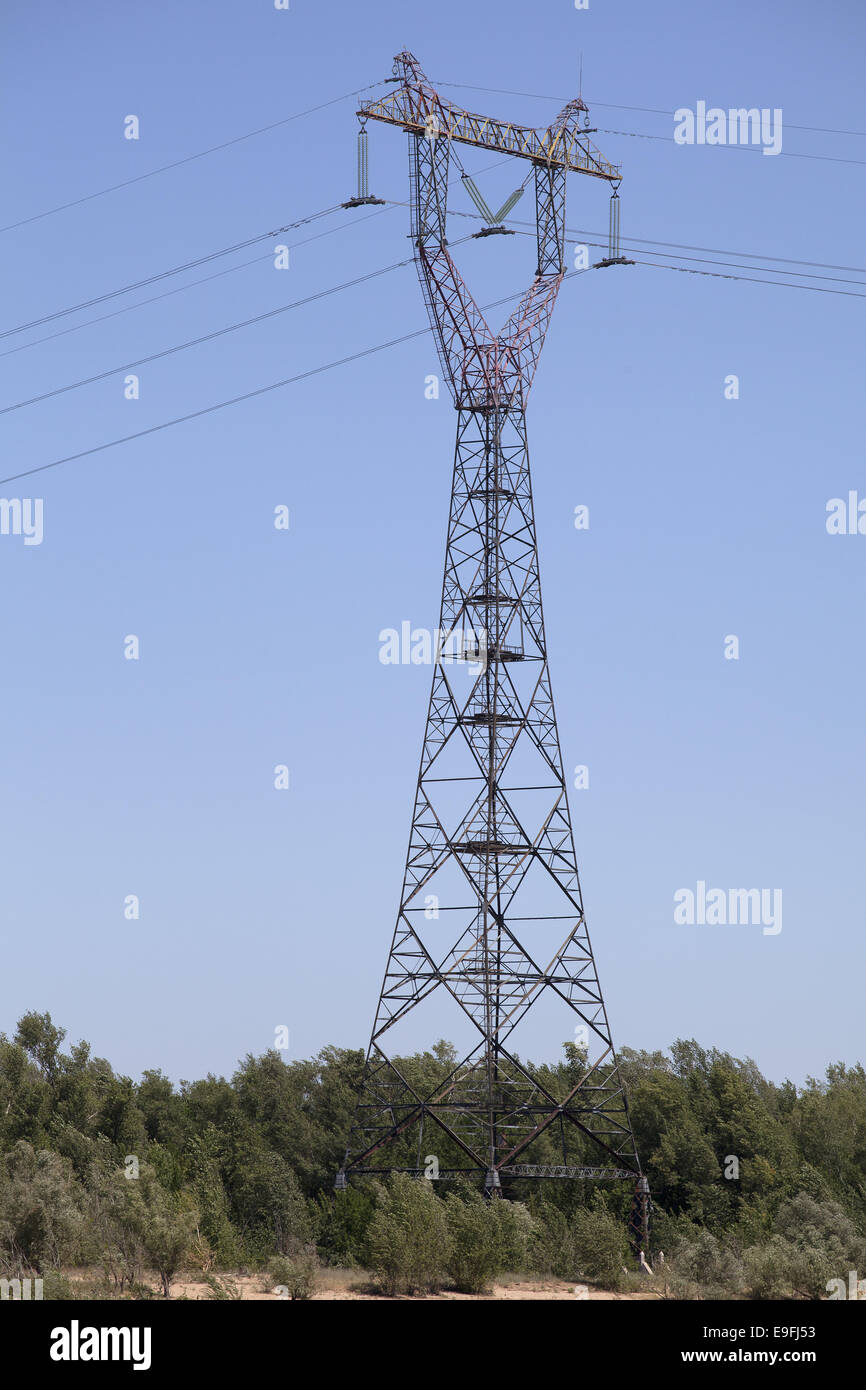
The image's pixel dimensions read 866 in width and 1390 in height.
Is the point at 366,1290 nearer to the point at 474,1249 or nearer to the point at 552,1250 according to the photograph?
the point at 474,1249

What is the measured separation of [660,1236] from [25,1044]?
33.6 meters

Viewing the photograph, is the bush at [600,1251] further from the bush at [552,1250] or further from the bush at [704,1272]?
the bush at [704,1272]

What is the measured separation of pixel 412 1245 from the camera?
4491cm

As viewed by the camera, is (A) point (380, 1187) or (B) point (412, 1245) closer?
(B) point (412, 1245)

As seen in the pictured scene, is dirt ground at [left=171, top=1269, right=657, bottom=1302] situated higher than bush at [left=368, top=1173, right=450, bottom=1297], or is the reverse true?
bush at [left=368, top=1173, right=450, bottom=1297]

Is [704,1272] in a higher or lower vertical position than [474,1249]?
lower

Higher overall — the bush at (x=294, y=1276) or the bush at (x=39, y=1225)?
the bush at (x=39, y=1225)

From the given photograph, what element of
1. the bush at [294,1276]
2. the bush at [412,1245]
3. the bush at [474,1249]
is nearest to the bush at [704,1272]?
the bush at [474,1249]

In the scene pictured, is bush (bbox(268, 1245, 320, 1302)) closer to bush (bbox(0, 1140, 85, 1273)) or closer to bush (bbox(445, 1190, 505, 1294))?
bush (bbox(445, 1190, 505, 1294))

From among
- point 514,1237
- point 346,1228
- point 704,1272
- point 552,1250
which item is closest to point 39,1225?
point 346,1228

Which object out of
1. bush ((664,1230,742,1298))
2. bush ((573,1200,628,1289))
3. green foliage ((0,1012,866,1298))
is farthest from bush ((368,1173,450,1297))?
bush ((664,1230,742,1298))

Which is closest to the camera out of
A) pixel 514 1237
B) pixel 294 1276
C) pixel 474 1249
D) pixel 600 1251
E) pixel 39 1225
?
pixel 294 1276

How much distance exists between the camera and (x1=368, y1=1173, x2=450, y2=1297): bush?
44594 millimetres

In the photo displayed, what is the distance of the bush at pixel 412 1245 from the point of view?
1756 inches
